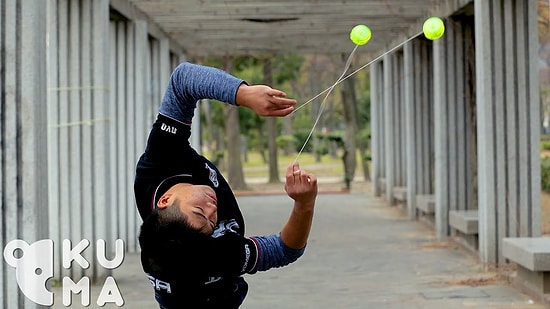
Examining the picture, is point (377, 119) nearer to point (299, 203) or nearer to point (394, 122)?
point (394, 122)

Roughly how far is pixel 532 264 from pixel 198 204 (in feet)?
19.1

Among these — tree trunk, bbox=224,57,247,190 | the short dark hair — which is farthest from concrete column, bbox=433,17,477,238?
tree trunk, bbox=224,57,247,190

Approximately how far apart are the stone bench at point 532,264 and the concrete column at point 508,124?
1161 millimetres

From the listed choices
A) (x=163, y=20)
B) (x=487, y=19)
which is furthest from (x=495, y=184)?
(x=163, y=20)

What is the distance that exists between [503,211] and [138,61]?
5.13 metres

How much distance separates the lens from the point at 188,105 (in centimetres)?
259

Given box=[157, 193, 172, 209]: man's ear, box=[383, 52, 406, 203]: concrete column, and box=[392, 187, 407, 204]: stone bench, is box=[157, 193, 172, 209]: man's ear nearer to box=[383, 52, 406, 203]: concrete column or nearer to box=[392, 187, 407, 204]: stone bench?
box=[392, 187, 407, 204]: stone bench

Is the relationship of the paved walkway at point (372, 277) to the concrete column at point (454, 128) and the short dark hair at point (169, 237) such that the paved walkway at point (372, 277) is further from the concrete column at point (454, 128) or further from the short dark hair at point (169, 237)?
the short dark hair at point (169, 237)

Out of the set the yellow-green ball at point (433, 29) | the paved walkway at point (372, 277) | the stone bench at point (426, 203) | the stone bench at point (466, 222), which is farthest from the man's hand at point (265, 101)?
the stone bench at point (426, 203)

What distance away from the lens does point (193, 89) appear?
2.49 meters

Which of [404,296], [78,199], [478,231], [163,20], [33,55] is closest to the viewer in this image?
[33,55]

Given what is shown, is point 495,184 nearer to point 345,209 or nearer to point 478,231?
point 478,231

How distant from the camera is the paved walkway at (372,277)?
8016 millimetres

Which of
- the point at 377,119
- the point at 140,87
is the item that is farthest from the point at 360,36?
the point at 377,119
